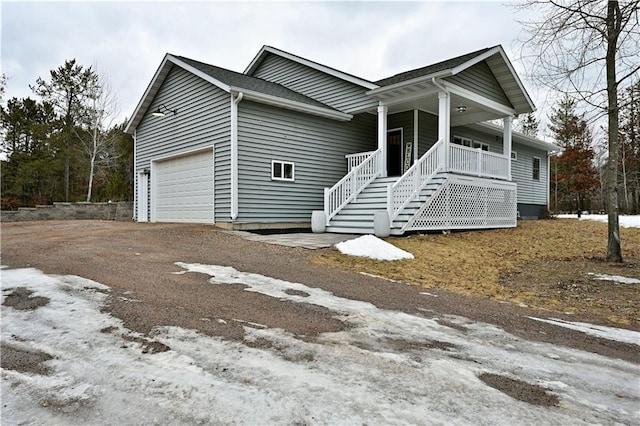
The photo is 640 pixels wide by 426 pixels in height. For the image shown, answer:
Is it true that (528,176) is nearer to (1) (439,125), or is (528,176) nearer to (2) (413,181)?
(1) (439,125)

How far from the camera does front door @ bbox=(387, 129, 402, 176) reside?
553 inches

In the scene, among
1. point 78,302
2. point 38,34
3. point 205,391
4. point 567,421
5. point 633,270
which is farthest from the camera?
point 38,34

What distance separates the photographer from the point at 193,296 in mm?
3979

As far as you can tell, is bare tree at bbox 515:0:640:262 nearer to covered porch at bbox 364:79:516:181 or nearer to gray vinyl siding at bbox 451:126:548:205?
covered porch at bbox 364:79:516:181

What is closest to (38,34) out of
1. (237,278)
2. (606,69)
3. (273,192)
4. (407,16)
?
(273,192)

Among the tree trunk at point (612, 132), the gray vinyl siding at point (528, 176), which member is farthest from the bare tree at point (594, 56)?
the gray vinyl siding at point (528, 176)

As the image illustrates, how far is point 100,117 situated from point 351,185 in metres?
18.9

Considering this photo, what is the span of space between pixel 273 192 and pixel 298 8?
7238 mm

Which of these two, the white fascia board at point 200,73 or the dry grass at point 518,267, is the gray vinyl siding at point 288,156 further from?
the dry grass at point 518,267

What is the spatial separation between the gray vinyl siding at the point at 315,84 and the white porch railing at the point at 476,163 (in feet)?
9.26

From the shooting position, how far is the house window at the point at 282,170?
11145 millimetres

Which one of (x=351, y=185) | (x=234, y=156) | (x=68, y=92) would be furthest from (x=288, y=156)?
(x=68, y=92)

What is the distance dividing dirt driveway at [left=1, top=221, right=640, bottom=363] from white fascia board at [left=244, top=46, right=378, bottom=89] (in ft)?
21.9

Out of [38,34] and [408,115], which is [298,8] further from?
[38,34]
